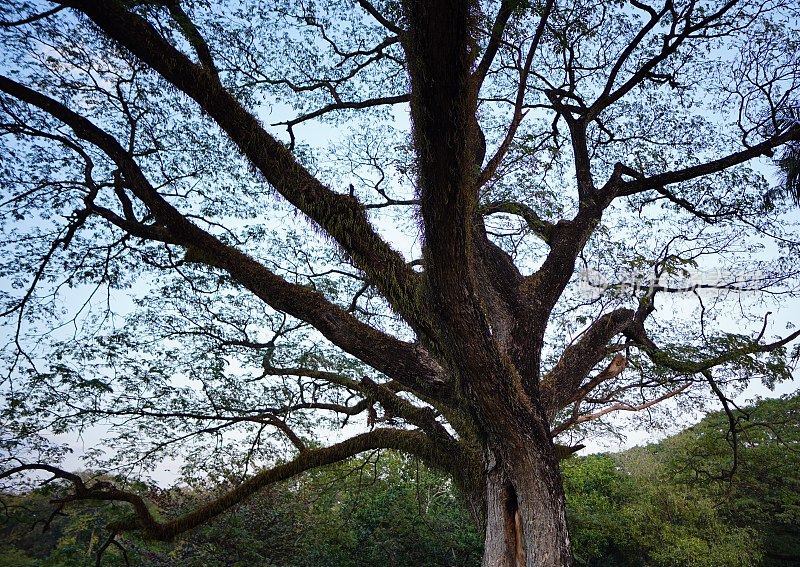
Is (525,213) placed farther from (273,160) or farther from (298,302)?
(273,160)

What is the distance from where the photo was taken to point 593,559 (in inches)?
456

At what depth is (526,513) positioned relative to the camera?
3.24 meters

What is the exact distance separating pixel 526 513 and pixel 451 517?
6269 millimetres

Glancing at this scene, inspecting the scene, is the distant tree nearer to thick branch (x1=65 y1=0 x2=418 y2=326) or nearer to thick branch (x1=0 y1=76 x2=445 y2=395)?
thick branch (x1=0 y1=76 x2=445 y2=395)

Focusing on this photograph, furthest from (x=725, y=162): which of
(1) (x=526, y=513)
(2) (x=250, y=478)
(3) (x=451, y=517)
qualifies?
(3) (x=451, y=517)

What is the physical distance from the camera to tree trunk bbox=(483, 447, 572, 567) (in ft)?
10.2

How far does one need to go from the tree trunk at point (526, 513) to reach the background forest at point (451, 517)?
1.44 metres

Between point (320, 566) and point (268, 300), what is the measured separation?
6.07 metres


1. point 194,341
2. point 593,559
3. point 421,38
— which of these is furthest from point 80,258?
point 593,559

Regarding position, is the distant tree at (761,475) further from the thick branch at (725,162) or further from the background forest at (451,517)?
the thick branch at (725,162)

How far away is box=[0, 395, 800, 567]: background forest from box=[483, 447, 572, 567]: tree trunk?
1443 millimetres

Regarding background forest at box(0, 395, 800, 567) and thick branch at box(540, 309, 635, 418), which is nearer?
thick branch at box(540, 309, 635, 418)

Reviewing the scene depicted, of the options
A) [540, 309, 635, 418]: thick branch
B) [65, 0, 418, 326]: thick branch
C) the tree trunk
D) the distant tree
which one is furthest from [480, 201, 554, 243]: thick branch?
the distant tree

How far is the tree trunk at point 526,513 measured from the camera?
3.11 m
